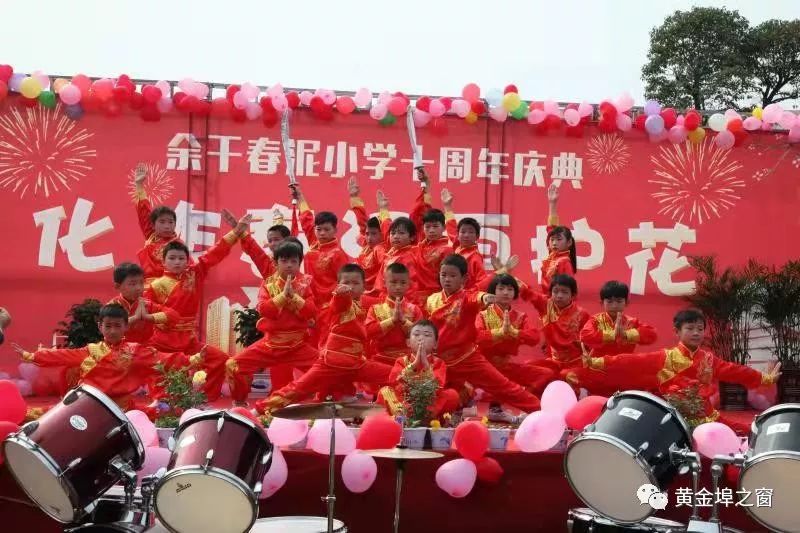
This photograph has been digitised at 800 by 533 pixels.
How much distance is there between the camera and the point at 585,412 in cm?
487

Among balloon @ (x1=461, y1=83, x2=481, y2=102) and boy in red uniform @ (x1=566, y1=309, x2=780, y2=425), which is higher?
balloon @ (x1=461, y1=83, x2=481, y2=102)

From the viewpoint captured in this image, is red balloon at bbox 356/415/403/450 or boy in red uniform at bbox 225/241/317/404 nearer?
red balloon at bbox 356/415/403/450

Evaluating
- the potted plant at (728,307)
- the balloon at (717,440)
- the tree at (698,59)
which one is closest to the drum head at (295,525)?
the balloon at (717,440)

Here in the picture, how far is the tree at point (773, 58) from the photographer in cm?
1755

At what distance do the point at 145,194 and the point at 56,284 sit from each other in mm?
1124

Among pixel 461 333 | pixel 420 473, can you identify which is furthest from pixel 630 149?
pixel 420 473

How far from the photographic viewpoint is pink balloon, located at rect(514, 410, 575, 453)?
485 centimetres

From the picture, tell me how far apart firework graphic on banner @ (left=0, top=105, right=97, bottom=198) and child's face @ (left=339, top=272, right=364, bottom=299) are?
285 centimetres

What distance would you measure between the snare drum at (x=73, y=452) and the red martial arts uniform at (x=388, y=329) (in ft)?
8.16

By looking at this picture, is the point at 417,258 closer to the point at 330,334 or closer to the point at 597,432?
the point at 330,334

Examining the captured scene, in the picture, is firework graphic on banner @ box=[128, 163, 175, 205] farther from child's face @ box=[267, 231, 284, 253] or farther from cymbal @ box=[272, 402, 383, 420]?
cymbal @ box=[272, 402, 383, 420]

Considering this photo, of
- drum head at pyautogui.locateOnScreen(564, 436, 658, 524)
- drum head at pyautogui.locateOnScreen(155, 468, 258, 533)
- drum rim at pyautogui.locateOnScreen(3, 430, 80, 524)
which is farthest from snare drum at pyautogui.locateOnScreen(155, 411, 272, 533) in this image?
drum head at pyautogui.locateOnScreen(564, 436, 658, 524)

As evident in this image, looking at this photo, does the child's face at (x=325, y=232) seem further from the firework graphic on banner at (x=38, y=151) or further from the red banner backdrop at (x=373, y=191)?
the firework graphic on banner at (x=38, y=151)

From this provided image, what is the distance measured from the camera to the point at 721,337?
7934mm
